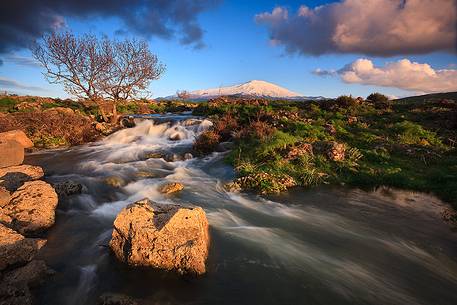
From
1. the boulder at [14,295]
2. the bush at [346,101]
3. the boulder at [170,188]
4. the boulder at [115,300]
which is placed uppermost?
the bush at [346,101]

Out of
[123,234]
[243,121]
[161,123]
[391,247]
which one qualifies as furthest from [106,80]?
[391,247]

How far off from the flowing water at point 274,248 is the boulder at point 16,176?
0.77 metres

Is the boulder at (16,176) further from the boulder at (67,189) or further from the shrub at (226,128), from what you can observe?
the shrub at (226,128)

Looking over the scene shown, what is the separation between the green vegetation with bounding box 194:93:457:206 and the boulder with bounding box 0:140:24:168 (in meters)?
8.16

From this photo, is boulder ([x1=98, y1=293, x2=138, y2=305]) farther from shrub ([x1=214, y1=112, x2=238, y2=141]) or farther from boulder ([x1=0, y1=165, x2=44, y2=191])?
shrub ([x1=214, y1=112, x2=238, y2=141])

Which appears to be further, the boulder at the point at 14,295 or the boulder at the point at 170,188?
the boulder at the point at 170,188

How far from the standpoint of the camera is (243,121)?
1955 centimetres

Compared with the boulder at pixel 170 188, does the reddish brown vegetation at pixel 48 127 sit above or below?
above

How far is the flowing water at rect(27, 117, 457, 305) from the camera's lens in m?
5.26

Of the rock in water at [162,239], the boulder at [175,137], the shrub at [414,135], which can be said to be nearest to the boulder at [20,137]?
the boulder at [175,137]

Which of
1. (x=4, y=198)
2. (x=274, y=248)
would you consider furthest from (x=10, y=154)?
(x=274, y=248)

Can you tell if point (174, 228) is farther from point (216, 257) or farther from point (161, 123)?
point (161, 123)

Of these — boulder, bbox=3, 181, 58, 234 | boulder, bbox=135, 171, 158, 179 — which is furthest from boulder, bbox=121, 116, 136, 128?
boulder, bbox=3, 181, 58, 234

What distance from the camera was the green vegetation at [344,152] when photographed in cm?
1142
